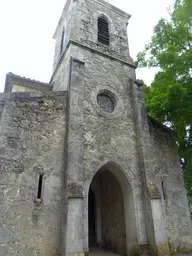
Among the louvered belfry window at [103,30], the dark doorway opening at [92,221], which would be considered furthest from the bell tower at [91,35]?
the dark doorway opening at [92,221]

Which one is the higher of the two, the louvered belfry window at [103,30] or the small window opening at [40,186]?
the louvered belfry window at [103,30]

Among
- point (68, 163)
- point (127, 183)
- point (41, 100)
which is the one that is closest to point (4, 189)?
point (68, 163)

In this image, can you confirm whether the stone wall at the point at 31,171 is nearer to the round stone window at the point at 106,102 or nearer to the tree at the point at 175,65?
the round stone window at the point at 106,102

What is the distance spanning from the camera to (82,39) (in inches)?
377

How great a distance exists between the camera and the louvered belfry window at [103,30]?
10.8 metres

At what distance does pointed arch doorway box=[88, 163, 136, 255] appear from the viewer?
744 centimetres

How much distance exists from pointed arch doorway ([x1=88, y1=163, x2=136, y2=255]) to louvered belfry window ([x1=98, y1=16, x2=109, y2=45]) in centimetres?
720

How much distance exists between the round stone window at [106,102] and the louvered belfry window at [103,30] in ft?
12.2

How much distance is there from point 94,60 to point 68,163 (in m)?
5.47

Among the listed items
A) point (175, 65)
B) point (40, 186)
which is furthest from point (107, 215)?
point (175, 65)

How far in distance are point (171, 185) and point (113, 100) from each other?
191 inches

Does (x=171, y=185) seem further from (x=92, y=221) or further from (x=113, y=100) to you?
(x=113, y=100)

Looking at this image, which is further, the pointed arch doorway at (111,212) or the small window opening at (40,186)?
the pointed arch doorway at (111,212)

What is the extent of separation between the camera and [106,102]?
351 inches
